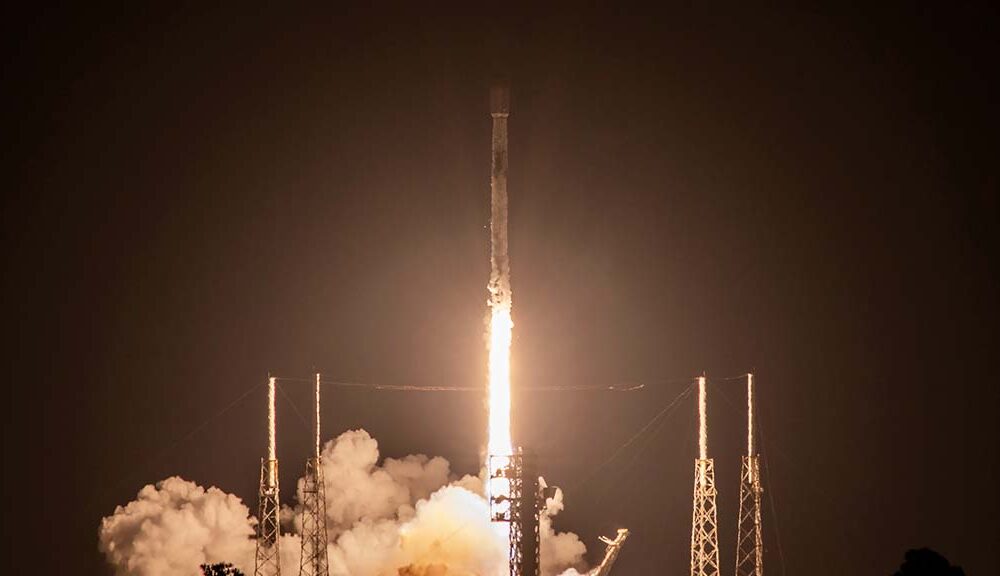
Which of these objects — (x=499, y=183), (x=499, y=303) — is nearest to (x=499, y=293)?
(x=499, y=303)

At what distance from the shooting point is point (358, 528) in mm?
78938

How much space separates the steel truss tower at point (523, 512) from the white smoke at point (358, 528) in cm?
623

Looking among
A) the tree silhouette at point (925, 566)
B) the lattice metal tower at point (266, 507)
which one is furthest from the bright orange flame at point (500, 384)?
the tree silhouette at point (925, 566)

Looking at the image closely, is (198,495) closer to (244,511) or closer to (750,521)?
(244,511)

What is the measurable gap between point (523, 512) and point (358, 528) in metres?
13.8

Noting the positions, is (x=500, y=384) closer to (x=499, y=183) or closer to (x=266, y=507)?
(x=499, y=183)

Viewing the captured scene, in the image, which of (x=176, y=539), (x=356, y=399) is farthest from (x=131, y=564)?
(x=356, y=399)

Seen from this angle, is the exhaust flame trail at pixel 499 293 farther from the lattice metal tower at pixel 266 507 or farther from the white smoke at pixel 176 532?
the white smoke at pixel 176 532

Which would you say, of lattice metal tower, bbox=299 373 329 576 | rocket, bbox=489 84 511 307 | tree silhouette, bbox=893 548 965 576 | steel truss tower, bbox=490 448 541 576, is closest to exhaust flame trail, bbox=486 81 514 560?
rocket, bbox=489 84 511 307

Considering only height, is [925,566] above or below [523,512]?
below

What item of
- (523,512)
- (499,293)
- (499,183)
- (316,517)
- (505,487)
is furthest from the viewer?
(499,293)

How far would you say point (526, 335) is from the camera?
91.7 meters

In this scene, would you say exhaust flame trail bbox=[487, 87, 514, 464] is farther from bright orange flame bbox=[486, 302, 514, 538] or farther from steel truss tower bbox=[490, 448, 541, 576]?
steel truss tower bbox=[490, 448, 541, 576]

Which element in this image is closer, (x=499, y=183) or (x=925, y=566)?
(x=925, y=566)
